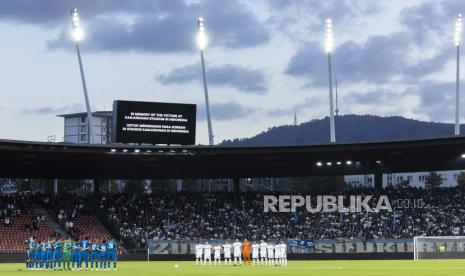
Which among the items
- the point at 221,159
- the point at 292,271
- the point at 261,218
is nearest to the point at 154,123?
the point at 221,159

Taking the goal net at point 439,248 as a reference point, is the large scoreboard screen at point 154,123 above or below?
above

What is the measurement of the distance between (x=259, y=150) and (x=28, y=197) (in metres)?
21.2

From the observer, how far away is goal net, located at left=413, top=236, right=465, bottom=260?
64.7 meters

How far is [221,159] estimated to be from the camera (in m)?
76.6

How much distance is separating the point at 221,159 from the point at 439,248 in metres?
20.5

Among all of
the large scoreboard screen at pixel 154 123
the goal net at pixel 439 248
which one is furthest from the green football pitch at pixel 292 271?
the large scoreboard screen at pixel 154 123

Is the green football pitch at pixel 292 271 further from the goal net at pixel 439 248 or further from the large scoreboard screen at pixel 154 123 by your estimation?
the large scoreboard screen at pixel 154 123

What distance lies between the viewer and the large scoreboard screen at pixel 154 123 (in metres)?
69.8

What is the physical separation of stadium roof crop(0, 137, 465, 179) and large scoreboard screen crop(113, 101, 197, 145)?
1.01 metres

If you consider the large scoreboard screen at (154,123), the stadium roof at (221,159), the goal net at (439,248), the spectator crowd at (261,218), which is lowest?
the goal net at (439,248)

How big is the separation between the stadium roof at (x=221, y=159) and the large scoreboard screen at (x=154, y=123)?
3.30ft

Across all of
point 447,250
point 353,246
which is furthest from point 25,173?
point 447,250

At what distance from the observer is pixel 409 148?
71125mm

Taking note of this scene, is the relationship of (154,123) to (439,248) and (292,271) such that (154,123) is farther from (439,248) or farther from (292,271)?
(292,271)
